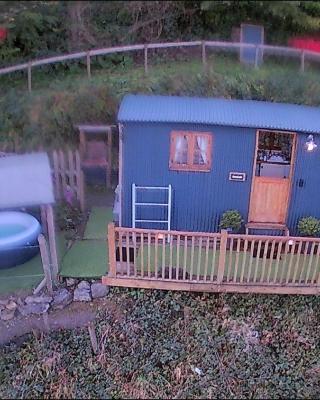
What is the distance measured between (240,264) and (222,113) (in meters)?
3.03

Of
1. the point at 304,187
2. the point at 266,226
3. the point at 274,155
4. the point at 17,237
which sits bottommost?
the point at 17,237

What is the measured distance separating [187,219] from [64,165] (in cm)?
337

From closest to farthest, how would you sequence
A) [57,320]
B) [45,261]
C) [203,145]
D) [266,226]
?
[45,261], [57,320], [203,145], [266,226]

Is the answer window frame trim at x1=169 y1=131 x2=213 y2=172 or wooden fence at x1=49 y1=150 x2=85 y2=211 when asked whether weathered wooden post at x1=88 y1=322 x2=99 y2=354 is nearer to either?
window frame trim at x1=169 y1=131 x2=213 y2=172

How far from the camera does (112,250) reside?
8859 millimetres

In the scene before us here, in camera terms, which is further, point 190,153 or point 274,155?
point 274,155

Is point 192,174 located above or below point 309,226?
above

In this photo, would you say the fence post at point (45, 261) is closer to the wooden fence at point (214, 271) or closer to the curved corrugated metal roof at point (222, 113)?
the wooden fence at point (214, 271)

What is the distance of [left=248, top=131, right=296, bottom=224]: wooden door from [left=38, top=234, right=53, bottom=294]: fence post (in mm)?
4224

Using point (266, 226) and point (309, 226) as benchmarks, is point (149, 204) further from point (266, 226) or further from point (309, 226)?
point (309, 226)

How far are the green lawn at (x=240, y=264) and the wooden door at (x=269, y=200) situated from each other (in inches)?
36.2

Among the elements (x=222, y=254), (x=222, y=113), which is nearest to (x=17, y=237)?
(x=222, y=254)

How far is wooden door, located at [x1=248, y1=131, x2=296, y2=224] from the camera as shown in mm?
9914

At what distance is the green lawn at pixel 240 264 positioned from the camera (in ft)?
29.7
